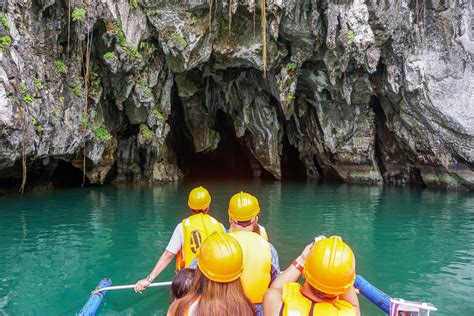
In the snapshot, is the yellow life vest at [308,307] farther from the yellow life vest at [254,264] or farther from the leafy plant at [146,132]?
the leafy plant at [146,132]

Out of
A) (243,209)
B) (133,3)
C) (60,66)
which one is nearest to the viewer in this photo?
(243,209)

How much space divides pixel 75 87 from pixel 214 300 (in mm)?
12723

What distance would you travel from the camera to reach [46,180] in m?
17.1

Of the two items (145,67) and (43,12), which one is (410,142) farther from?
(43,12)

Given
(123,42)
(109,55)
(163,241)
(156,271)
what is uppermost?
(123,42)

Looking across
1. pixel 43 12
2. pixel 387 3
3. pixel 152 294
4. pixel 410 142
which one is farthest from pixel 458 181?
pixel 43 12

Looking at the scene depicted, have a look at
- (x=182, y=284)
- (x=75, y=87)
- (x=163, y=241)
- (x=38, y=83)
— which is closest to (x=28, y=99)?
(x=38, y=83)

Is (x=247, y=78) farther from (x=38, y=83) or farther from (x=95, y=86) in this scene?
(x=38, y=83)

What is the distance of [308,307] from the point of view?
6.28 feet

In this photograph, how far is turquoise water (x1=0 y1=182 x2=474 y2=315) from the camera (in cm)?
507

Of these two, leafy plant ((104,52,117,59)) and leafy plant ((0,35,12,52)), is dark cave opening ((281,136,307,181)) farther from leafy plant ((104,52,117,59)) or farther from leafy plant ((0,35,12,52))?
leafy plant ((0,35,12,52))

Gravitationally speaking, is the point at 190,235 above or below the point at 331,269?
below

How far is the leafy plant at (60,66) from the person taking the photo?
12180 mm

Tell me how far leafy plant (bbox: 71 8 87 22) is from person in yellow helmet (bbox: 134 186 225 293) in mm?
9842
